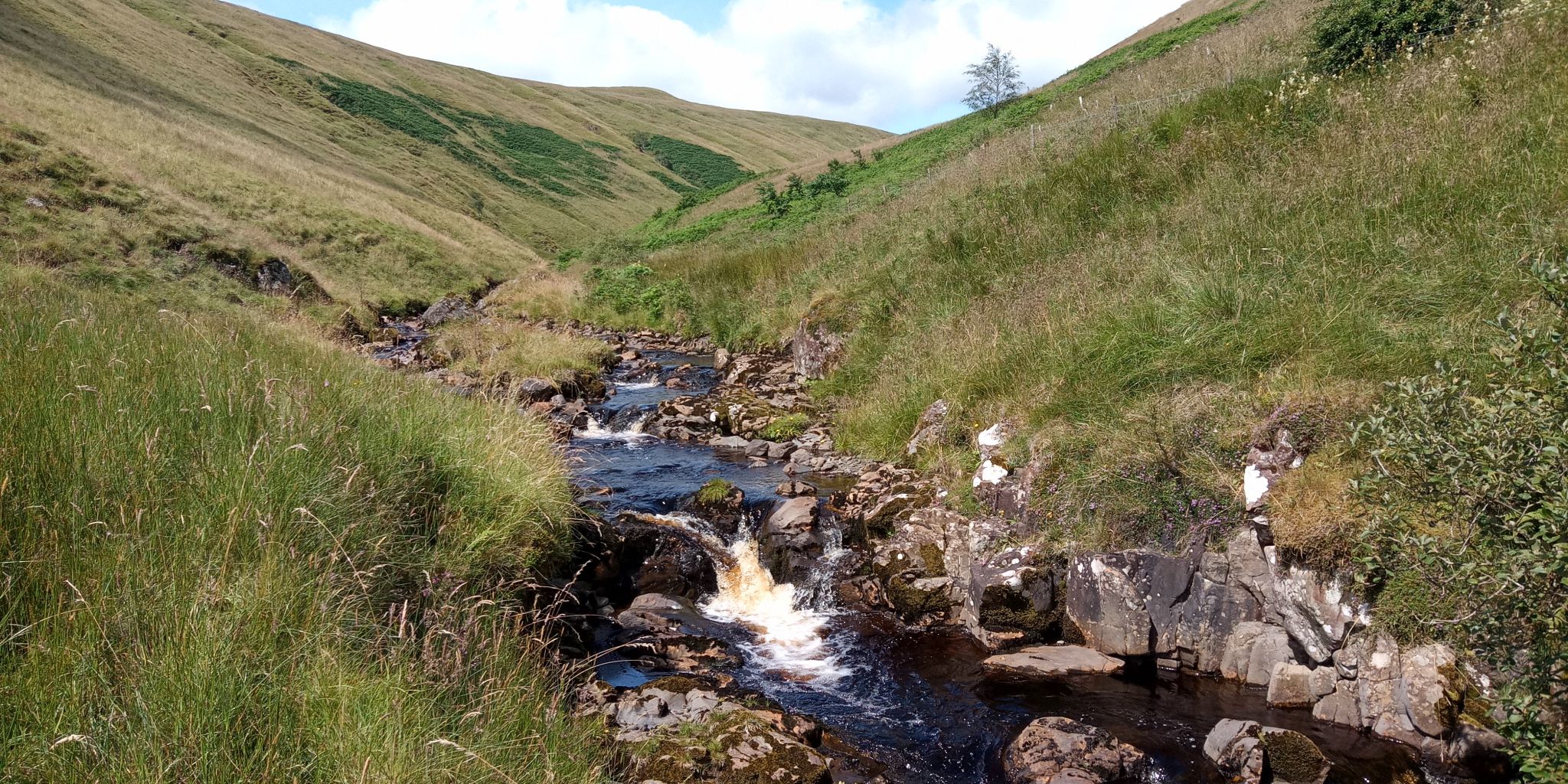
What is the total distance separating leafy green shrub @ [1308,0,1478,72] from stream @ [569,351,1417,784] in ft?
31.5

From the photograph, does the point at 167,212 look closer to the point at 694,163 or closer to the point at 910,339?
the point at 910,339

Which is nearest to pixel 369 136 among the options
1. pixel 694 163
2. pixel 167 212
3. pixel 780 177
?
pixel 780 177

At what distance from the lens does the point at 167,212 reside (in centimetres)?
2522

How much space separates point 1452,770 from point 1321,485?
1746mm

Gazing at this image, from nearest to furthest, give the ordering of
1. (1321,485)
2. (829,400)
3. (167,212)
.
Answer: (1321,485), (829,400), (167,212)

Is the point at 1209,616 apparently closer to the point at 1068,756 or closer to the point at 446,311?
the point at 1068,756

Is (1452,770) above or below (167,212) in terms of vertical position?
above

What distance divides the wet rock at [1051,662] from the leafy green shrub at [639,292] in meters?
17.3

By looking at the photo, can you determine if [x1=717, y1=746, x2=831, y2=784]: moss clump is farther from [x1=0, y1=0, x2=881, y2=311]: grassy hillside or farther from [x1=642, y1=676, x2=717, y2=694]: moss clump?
[x1=0, y1=0, x2=881, y2=311]: grassy hillside

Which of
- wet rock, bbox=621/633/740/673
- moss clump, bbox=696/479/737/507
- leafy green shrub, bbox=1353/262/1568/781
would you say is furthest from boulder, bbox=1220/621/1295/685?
moss clump, bbox=696/479/737/507

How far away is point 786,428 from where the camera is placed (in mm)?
12023

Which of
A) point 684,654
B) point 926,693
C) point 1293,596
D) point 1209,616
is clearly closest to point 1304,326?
point 1293,596

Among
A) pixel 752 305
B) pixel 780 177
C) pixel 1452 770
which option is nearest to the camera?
pixel 1452 770

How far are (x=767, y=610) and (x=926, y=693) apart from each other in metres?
2.17
